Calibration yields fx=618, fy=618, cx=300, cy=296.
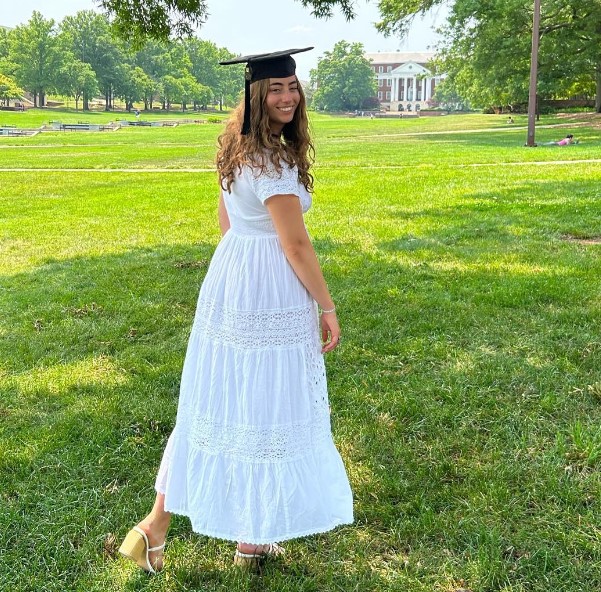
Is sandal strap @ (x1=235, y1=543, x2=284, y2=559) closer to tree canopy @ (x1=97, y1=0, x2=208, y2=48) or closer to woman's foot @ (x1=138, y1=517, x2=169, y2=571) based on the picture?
woman's foot @ (x1=138, y1=517, x2=169, y2=571)

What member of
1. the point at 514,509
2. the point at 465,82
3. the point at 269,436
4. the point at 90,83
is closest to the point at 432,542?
the point at 514,509

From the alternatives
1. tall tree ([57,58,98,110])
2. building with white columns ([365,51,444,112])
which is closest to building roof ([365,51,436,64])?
building with white columns ([365,51,444,112])

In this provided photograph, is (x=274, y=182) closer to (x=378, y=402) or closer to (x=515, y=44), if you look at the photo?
(x=378, y=402)

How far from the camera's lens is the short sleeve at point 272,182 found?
6.61ft

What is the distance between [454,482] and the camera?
2.89m

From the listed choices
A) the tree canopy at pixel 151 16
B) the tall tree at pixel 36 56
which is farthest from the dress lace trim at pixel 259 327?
the tall tree at pixel 36 56

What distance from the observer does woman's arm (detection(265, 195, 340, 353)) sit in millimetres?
2041

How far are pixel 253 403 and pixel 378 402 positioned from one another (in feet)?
5.25

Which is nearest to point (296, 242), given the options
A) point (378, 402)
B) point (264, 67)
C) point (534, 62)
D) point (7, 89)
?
point (264, 67)

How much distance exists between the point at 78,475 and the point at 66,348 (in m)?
1.79

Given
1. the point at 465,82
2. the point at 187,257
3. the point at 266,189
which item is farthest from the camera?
the point at 465,82

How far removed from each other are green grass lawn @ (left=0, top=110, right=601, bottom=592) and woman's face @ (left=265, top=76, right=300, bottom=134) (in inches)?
67.4

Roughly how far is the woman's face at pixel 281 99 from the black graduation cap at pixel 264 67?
23 mm

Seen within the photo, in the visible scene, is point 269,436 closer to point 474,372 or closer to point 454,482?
point 454,482
